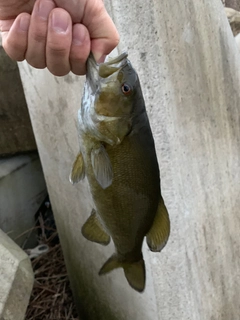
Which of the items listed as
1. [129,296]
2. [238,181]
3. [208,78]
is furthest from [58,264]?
[208,78]

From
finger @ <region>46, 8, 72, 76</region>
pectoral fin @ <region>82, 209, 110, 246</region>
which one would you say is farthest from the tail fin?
finger @ <region>46, 8, 72, 76</region>

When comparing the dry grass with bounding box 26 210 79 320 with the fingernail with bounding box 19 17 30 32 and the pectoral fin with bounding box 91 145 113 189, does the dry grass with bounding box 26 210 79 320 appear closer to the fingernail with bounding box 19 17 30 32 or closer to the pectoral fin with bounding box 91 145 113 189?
the pectoral fin with bounding box 91 145 113 189

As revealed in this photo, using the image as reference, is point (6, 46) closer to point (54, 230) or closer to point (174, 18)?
point (174, 18)

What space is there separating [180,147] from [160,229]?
559mm

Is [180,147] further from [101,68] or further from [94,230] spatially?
[101,68]

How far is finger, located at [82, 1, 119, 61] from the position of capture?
2.95 feet

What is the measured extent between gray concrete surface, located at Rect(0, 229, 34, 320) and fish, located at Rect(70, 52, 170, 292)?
2.23 ft

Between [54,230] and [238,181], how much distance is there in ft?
3.95

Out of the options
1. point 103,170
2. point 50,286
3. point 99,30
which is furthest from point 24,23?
point 50,286

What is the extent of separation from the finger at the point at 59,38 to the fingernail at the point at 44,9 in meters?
0.01

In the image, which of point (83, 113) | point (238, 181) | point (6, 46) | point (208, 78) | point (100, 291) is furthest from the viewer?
point (100, 291)

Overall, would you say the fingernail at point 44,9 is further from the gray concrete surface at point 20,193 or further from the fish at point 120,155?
the gray concrete surface at point 20,193

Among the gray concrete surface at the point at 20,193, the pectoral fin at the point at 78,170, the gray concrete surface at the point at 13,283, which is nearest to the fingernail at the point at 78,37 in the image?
the pectoral fin at the point at 78,170

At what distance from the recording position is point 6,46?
0.90m
